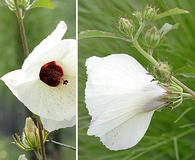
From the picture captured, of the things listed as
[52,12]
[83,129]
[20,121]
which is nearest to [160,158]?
[83,129]

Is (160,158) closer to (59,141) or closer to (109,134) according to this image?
(59,141)

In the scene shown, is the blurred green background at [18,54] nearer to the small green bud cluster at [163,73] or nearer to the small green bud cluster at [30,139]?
the small green bud cluster at [30,139]

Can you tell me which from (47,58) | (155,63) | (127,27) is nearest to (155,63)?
(155,63)

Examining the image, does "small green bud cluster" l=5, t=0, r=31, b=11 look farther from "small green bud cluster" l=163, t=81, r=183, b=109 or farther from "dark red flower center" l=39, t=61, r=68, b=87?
"small green bud cluster" l=163, t=81, r=183, b=109

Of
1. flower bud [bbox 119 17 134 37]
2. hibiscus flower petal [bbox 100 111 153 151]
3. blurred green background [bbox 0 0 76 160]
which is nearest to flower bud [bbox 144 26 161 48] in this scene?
flower bud [bbox 119 17 134 37]

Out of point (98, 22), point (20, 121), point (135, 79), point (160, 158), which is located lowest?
point (160, 158)

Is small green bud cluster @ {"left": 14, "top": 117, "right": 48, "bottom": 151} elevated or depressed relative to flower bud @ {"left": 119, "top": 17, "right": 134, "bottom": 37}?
depressed
